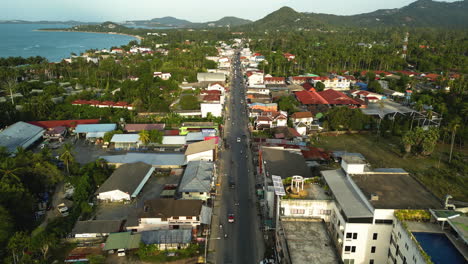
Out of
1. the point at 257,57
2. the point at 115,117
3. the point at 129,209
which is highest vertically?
the point at 257,57

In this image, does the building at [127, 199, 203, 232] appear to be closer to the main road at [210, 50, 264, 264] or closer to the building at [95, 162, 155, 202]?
the main road at [210, 50, 264, 264]

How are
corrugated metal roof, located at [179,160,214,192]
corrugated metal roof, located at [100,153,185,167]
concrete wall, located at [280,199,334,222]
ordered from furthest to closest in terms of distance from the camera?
corrugated metal roof, located at [100,153,185,167]
corrugated metal roof, located at [179,160,214,192]
concrete wall, located at [280,199,334,222]

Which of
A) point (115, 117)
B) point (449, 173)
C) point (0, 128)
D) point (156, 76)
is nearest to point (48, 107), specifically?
point (0, 128)

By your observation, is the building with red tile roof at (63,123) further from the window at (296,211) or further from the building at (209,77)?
the building at (209,77)

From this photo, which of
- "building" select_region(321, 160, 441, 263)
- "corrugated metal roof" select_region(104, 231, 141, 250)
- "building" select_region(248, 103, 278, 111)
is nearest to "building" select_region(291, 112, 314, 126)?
"building" select_region(248, 103, 278, 111)

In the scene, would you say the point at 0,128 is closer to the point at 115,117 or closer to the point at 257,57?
the point at 115,117

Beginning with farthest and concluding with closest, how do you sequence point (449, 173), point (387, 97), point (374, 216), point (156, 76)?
point (156, 76) < point (387, 97) < point (449, 173) < point (374, 216)
